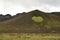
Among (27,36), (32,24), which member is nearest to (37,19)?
(32,24)

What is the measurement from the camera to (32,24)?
26.6 m

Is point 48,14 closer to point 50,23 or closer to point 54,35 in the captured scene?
point 50,23

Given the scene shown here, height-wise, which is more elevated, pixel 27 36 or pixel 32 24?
pixel 32 24

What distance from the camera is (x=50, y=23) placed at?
26.5 meters

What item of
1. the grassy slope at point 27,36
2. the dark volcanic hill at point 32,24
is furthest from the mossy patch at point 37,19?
the grassy slope at point 27,36

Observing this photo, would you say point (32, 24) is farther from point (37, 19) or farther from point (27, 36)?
point (27, 36)

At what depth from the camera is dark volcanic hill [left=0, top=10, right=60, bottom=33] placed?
24.0 metres

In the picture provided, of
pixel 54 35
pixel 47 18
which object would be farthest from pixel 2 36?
pixel 47 18

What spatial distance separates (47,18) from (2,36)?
9.30 meters

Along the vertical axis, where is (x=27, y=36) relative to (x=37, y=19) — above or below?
below

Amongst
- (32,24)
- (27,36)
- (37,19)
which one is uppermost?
(37,19)

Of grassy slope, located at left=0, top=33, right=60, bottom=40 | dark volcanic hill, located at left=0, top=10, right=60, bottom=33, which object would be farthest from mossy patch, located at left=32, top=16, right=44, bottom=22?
grassy slope, located at left=0, top=33, right=60, bottom=40

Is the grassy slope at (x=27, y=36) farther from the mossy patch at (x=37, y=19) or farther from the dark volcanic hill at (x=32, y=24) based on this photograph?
the mossy patch at (x=37, y=19)

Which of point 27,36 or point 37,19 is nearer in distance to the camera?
point 27,36
